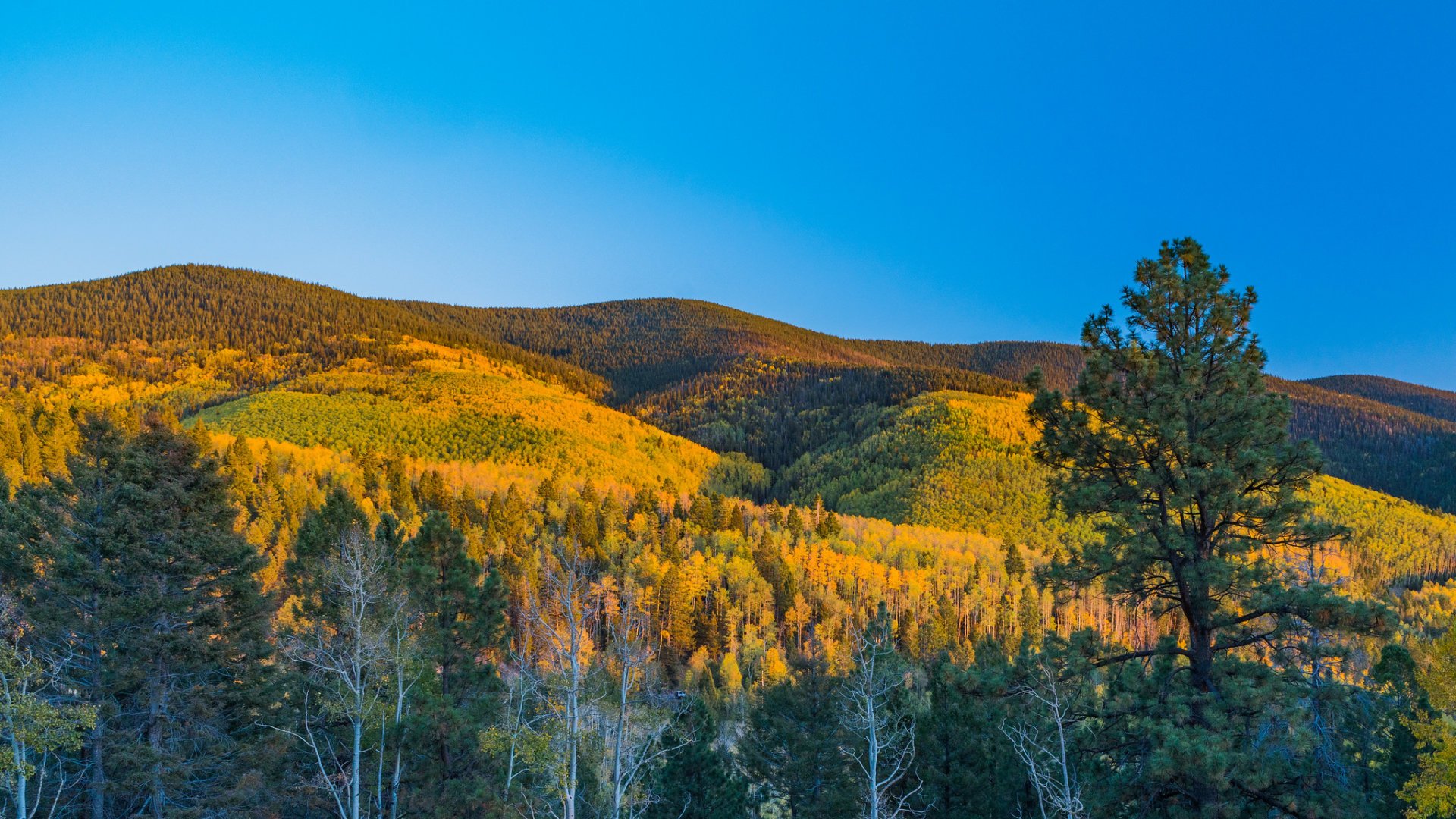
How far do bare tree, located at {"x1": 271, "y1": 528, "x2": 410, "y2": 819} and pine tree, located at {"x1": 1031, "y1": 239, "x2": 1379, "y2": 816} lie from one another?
47.1 ft

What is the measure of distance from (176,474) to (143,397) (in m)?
177

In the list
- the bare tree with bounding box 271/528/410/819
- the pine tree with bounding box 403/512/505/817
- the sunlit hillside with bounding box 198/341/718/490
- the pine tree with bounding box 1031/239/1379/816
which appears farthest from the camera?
the sunlit hillside with bounding box 198/341/718/490

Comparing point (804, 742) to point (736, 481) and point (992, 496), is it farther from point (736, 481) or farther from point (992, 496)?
point (736, 481)

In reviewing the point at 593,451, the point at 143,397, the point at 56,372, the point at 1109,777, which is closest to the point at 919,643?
the point at 1109,777

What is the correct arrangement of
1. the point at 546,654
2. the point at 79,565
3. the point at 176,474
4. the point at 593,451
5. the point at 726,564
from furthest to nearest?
the point at 593,451 → the point at 726,564 → the point at 176,474 → the point at 79,565 → the point at 546,654

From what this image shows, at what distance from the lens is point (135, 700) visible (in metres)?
18.4

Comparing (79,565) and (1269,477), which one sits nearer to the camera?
(1269,477)

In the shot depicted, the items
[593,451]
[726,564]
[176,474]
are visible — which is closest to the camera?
[176,474]

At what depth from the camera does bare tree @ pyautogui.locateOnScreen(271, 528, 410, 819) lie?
15305mm

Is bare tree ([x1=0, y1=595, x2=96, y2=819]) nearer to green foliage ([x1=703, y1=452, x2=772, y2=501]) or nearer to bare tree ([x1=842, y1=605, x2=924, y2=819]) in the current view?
bare tree ([x1=842, y1=605, x2=924, y2=819])

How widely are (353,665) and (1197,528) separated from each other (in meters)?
16.8

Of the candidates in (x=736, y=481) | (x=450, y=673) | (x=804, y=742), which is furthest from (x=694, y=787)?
(x=736, y=481)

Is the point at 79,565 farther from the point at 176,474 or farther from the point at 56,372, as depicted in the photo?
the point at 56,372

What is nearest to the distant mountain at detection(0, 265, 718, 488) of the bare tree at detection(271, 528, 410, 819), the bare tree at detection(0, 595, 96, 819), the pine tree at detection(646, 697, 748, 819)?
the pine tree at detection(646, 697, 748, 819)
